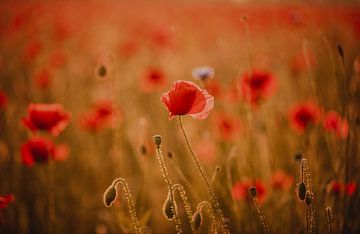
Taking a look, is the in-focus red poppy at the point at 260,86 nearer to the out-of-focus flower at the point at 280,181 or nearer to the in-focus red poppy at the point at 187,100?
the out-of-focus flower at the point at 280,181

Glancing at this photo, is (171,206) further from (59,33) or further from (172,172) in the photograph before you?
(59,33)

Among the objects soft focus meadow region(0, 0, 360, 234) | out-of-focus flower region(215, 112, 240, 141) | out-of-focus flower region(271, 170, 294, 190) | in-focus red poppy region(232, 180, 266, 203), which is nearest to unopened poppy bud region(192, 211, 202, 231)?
soft focus meadow region(0, 0, 360, 234)

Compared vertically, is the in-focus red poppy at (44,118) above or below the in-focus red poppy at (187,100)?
above

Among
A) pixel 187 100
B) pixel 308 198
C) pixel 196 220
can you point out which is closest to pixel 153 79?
pixel 187 100

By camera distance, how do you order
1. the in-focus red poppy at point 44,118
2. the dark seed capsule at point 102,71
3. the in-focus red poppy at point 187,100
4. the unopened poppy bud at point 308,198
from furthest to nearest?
the dark seed capsule at point 102,71
the in-focus red poppy at point 44,118
the in-focus red poppy at point 187,100
the unopened poppy bud at point 308,198

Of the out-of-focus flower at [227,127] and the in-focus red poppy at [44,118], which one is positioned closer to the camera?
the in-focus red poppy at [44,118]

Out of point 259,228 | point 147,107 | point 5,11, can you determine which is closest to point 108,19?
point 5,11

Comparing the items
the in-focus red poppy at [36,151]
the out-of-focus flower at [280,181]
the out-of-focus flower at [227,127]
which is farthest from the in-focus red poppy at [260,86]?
the in-focus red poppy at [36,151]

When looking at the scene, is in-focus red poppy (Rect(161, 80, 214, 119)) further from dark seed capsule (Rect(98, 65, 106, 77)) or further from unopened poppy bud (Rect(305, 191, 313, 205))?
dark seed capsule (Rect(98, 65, 106, 77))

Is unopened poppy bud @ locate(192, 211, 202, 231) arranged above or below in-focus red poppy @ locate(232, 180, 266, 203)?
below
